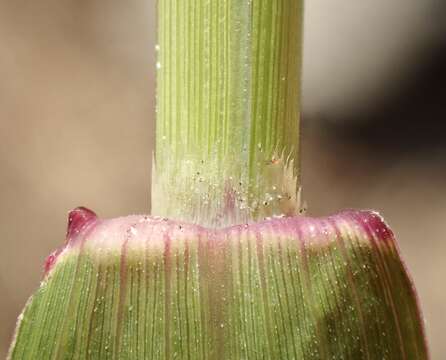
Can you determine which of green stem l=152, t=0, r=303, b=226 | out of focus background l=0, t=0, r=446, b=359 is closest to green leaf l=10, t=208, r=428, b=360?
green stem l=152, t=0, r=303, b=226

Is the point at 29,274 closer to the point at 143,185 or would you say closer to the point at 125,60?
the point at 143,185

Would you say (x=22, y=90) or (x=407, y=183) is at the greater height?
(x=22, y=90)

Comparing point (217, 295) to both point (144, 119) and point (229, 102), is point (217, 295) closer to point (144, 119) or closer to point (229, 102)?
point (229, 102)

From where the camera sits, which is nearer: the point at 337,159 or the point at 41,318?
the point at 41,318

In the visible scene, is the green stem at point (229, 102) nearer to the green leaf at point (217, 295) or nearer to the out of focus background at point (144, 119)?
the green leaf at point (217, 295)

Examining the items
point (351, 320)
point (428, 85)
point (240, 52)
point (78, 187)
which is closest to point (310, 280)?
point (351, 320)

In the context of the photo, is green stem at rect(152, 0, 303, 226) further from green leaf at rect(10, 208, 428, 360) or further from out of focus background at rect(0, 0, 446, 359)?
out of focus background at rect(0, 0, 446, 359)
